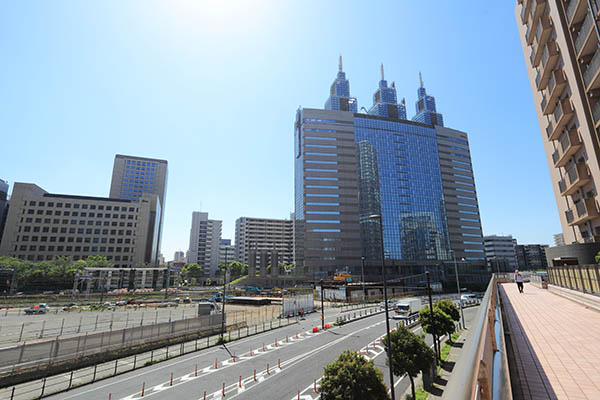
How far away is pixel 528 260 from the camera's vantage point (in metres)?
184

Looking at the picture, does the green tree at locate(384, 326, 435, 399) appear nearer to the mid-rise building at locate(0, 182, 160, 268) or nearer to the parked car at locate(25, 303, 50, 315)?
the parked car at locate(25, 303, 50, 315)

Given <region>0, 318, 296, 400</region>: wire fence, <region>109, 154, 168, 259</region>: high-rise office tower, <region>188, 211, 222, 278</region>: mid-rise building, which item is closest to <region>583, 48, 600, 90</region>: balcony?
<region>0, 318, 296, 400</region>: wire fence

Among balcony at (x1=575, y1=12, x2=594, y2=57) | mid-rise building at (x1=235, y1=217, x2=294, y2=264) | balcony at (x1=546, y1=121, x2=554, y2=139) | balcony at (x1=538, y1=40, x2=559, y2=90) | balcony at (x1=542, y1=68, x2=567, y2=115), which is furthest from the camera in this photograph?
mid-rise building at (x1=235, y1=217, x2=294, y2=264)

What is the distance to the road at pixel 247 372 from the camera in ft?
63.1

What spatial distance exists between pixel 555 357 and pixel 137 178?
186m

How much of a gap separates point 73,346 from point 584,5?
5251 cm

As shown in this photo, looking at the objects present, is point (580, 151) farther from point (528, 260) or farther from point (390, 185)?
point (528, 260)

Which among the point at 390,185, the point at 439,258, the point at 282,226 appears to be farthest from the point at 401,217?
the point at 282,226

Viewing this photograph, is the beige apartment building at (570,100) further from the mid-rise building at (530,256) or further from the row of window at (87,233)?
the mid-rise building at (530,256)

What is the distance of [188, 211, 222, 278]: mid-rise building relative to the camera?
181500mm

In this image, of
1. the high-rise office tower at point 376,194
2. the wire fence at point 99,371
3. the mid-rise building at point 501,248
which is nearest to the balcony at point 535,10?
the wire fence at point 99,371

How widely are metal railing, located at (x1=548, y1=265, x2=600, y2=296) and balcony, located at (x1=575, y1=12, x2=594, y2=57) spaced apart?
18.7 metres

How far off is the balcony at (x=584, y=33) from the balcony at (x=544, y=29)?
5566 millimetres

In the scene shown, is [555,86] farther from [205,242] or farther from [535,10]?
[205,242]
